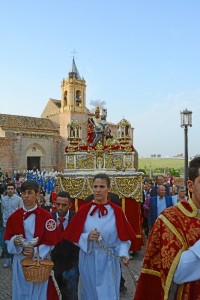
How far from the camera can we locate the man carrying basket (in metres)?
3.40

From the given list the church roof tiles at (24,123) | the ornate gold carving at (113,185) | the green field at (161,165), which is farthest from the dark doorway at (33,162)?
the ornate gold carving at (113,185)

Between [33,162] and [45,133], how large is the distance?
3.54 metres

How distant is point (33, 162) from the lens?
35.9 meters

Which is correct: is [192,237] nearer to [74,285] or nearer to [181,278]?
[181,278]

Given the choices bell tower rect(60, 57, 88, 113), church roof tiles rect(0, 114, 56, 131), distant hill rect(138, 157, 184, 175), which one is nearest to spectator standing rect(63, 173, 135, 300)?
church roof tiles rect(0, 114, 56, 131)

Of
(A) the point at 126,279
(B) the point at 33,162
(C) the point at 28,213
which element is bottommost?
(A) the point at 126,279

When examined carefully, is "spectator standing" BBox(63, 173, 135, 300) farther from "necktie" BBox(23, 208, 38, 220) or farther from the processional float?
the processional float

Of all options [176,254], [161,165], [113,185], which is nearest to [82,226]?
[176,254]

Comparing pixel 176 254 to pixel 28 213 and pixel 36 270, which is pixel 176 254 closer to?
pixel 36 270

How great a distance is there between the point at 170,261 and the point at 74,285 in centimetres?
245

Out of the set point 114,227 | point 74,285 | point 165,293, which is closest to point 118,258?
point 114,227

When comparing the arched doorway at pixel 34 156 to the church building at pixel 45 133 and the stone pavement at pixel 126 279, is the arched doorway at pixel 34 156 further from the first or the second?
the stone pavement at pixel 126 279

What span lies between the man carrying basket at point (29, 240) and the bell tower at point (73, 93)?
34569 millimetres

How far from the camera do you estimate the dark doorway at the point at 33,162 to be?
35491 mm
